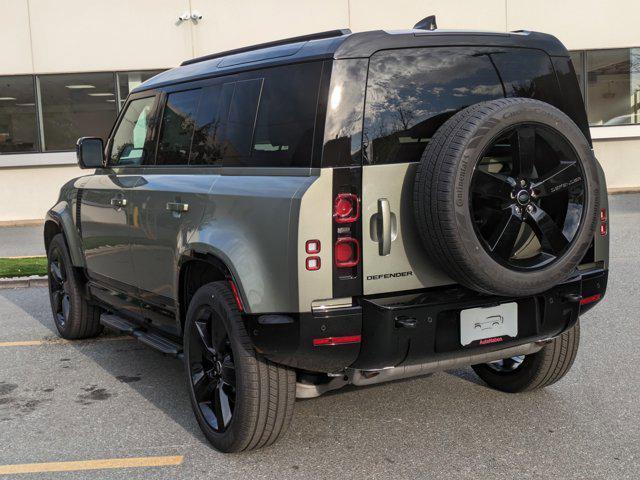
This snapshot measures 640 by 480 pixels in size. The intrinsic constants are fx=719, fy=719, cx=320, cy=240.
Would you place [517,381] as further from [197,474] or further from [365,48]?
[365,48]

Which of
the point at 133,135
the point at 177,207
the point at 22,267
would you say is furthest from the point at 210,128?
the point at 22,267

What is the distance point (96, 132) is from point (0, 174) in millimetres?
2191

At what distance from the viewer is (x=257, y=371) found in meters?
3.41

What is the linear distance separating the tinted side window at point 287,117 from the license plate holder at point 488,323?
1.07 meters

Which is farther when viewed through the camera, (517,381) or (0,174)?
(0,174)

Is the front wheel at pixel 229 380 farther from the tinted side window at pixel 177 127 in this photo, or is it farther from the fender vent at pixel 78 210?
the fender vent at pixel 78 210

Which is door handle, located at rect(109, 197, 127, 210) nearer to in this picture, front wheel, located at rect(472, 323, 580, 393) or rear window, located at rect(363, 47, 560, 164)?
rear window, located at rect(363, 47, 560, 164)

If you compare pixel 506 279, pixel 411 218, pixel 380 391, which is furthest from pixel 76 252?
pixel 506 279

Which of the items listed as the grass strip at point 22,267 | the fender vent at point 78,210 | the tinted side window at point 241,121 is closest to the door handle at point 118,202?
the fender vent at point 78,210

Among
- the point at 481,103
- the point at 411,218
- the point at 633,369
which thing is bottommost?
the point at 633,369

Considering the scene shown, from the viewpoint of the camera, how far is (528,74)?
3717 millimetres

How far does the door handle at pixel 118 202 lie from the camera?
4.75 metres

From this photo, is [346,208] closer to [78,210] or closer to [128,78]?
[78,210]

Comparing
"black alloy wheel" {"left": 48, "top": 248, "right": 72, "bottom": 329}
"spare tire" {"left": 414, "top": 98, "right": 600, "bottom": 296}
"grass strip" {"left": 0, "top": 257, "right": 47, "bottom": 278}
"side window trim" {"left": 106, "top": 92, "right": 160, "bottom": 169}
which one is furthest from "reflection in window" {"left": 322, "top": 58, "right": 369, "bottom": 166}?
"grass strip" {"left": 0, "top": 257, "right": 47, "bottom": 278}
